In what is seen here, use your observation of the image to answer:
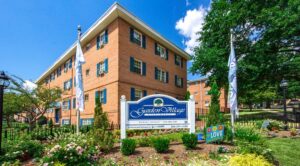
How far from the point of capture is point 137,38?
21.5m

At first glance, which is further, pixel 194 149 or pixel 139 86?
pixel 139 86

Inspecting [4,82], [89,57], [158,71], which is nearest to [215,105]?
[4,82]

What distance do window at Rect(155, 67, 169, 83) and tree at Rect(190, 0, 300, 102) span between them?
349 cm

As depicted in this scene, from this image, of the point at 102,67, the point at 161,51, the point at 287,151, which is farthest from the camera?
the point at 161,51

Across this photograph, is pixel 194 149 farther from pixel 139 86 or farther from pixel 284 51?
pixel 284 51

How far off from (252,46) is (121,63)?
12.4 metres

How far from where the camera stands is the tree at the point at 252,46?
777 inches

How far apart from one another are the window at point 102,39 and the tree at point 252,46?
9175mm

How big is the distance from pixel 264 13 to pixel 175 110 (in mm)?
14208

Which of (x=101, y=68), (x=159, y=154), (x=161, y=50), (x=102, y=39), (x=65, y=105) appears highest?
(x=102, y=39)

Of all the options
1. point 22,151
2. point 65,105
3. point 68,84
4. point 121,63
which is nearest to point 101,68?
point 121,63

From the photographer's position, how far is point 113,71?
1941 cm

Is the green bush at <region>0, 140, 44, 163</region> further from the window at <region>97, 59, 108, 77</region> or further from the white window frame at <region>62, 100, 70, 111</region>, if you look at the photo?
the white window frame at <region>62, 100, 70, 111</region>

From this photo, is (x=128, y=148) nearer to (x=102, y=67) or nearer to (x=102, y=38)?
(x=102, y=67)
